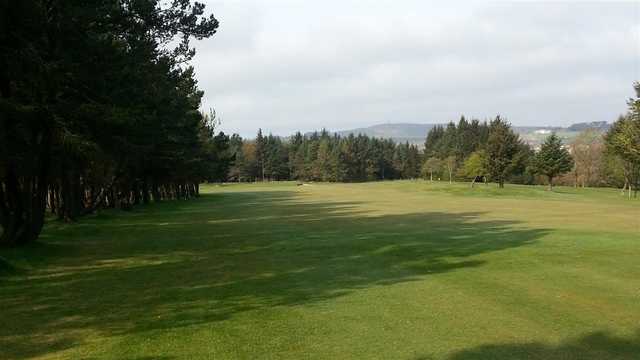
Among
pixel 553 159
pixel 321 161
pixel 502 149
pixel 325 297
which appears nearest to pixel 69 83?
pixel 325 297

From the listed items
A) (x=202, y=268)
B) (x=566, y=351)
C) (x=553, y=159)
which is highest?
(x=553, y=159)

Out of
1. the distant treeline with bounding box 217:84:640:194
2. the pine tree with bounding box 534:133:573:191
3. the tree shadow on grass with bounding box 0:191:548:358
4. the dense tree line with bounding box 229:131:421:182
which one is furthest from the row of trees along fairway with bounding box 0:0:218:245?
the dense tree line with bounding box 229:131:421:182

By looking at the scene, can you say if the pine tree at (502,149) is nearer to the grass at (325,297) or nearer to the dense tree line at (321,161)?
the grass at (325,297)

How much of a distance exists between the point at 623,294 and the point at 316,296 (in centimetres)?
627

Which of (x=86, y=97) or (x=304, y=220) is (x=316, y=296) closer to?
(x=86, y=97)

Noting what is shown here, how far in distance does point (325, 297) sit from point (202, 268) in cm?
507

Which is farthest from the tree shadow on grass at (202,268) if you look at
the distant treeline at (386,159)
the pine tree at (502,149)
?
the distant treeline at (386,159)

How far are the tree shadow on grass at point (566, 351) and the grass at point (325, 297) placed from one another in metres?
0.03

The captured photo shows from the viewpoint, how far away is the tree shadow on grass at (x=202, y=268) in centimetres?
998

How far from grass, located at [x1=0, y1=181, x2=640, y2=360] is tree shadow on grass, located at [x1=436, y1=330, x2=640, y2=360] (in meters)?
0.03

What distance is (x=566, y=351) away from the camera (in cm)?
794

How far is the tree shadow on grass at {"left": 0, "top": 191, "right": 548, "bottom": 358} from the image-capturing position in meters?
9.98

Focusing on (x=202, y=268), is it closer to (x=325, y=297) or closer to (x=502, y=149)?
(x=325, y=297)

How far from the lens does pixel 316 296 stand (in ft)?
38.5
